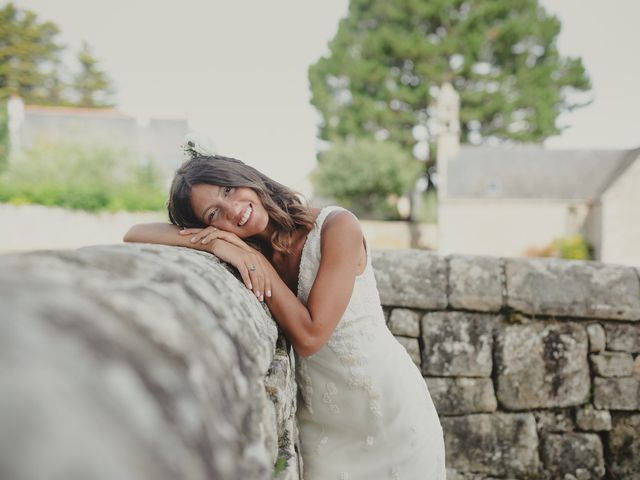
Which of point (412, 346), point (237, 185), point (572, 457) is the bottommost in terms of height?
point (572, 457)

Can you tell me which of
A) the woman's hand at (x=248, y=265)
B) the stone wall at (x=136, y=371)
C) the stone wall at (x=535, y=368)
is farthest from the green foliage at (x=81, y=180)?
the stone wall at (x=136, y=371)

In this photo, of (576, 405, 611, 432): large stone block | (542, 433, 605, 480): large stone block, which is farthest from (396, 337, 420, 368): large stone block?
(576, 405, 611, 432): large stone block

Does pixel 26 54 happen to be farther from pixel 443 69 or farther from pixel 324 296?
pixel 324 296

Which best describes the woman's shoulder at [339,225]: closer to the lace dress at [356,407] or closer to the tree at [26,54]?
the lace dress at [356,407]

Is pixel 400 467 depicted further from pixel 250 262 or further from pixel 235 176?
pixel 235 176

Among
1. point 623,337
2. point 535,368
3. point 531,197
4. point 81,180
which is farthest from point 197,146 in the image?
point 531,197

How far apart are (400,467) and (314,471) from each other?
1.08 feet

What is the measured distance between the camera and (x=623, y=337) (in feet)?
10.1

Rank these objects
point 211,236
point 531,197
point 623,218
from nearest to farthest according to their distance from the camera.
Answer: point 211,236 → point 623,218 → point 531,197

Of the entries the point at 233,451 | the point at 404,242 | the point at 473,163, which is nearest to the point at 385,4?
the point at 473,163

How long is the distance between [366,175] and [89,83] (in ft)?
84.3

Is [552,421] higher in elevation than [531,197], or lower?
lower

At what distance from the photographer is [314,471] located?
1.97 meters

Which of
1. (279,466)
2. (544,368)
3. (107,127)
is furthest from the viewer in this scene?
(107,127)
